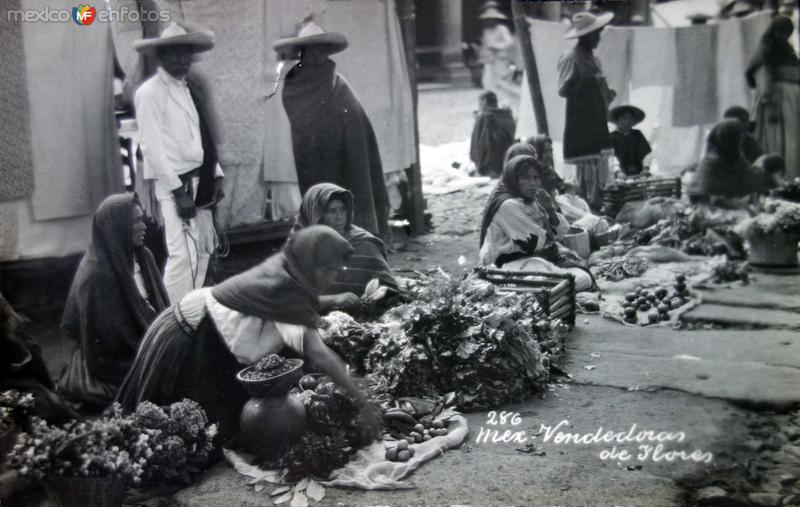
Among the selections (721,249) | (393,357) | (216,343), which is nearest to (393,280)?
(393,357)

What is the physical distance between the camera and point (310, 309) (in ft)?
13.1

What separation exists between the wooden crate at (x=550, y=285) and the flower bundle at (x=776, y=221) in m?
2.32

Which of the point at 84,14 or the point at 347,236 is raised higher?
the point at 84,14

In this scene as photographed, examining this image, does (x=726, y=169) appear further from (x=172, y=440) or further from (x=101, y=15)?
(x=172, y=440)

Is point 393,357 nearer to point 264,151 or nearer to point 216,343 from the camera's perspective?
point 216,343

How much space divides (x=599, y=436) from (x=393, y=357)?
Answer: 1.29m

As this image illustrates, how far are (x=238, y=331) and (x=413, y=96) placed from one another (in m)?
4.05

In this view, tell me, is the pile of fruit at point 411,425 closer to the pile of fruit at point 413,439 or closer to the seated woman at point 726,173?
the pile of fruit at point 413,439

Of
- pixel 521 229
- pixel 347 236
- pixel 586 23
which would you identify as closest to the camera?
pixel 347 236

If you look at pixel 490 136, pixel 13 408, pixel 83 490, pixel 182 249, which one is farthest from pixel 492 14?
pixel 83 490

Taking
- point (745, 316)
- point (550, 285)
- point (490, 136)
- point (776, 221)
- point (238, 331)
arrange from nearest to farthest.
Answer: point (238, 331) < point (550, 285) < point (745, 316) < point (776, 221) < point (490, 136)

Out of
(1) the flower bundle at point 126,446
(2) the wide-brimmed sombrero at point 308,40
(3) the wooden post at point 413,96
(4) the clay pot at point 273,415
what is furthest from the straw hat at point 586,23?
(1) the flower bundle at point 126,446

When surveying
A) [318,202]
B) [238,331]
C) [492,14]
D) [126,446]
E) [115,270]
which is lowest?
[126,446]

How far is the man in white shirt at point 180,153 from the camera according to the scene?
15.3 feet
